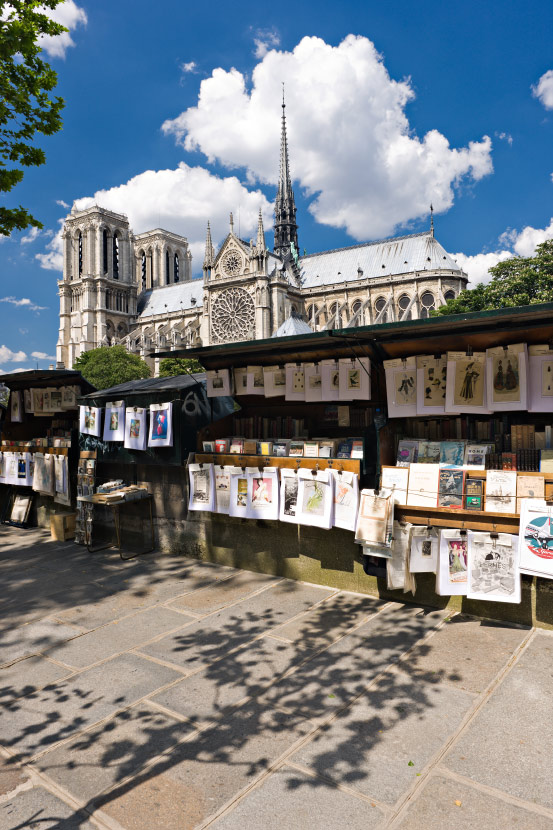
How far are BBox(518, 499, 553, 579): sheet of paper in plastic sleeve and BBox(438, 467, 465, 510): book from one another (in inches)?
30.5

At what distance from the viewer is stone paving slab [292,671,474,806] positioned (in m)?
3.89

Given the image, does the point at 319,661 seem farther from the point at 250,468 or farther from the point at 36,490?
the point at 36,490

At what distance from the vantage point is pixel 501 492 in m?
6.36

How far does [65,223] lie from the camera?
111 meters

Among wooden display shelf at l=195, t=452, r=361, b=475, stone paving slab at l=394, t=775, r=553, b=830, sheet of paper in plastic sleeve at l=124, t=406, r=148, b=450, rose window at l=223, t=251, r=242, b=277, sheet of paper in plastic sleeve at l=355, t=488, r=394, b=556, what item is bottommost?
stone paving slab at l=394, t=775, r=553, b=830

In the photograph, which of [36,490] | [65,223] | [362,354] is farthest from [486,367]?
[65,223]

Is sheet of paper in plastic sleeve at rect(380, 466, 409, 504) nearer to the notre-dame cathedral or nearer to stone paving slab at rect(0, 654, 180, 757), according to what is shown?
stone paving slab at rect(0, 654, 180, 757)

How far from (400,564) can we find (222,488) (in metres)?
3.32

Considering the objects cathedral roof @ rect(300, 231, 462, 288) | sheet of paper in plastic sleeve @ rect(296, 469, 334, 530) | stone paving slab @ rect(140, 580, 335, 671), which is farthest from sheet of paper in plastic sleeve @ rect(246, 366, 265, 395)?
cathedral roof @ rect(300, 231, 462, 288)

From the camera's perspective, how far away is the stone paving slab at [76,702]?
4.52 m

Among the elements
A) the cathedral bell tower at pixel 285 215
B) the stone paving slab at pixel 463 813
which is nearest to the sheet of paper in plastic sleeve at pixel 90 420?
the stone paving slab at pixel 463 813

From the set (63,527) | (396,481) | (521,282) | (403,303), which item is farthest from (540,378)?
(403,303)

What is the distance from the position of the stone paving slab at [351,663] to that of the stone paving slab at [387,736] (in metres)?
0.22

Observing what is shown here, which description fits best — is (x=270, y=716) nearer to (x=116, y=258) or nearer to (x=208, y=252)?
(x=208, y=252)
